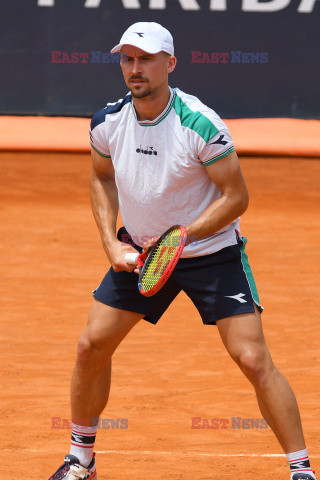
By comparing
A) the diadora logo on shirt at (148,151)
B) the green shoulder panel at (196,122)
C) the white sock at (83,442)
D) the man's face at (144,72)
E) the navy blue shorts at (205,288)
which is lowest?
the white sock at (83,442)

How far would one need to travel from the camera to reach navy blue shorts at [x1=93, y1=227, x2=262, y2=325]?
4.37 m

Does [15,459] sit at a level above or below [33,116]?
above

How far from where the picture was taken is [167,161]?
4.35 metres

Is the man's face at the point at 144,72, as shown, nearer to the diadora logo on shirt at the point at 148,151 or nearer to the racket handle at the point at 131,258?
the diadora logo on shirt at the point at 148,151

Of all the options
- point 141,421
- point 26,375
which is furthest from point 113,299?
point 26,375

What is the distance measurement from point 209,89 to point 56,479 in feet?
33.5

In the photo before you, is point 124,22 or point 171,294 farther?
point 124,22

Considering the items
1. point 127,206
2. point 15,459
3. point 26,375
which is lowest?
point 26,375

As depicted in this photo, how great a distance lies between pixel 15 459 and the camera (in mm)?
5113

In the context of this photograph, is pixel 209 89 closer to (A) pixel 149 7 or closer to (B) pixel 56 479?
(A) pixel 149 7

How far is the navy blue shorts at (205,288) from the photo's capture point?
172 inches

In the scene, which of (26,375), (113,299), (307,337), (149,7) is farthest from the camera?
(149,7)

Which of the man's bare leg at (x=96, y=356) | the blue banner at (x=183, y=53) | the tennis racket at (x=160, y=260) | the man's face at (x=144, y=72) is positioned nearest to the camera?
the tennis racket at (x=160, y=260)

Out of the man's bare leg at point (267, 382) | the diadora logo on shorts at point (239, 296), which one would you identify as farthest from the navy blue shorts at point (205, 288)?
the man's bare leg at point (267, 382)
